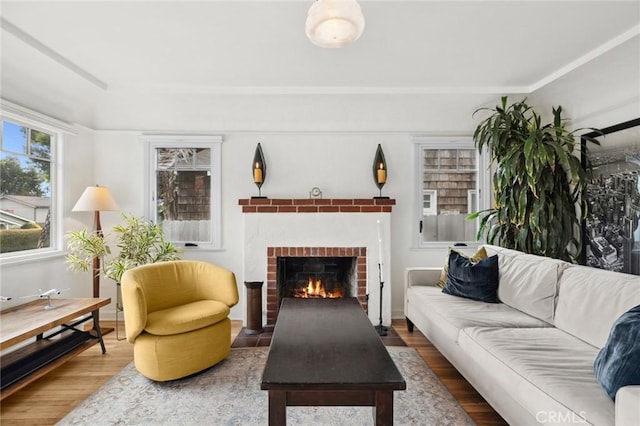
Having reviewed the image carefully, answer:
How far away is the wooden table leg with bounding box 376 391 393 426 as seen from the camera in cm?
147

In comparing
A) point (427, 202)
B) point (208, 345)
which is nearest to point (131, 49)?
point (208, 345)

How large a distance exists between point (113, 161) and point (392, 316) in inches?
148

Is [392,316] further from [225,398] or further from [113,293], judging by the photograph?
[113,293]

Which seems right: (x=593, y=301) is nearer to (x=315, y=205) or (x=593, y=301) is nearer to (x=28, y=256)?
(x=315, y=205)

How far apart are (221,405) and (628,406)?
2002 mm

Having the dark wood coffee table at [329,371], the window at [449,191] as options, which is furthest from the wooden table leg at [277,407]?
the window at [449,191]

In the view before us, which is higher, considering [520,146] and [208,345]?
[520,146]

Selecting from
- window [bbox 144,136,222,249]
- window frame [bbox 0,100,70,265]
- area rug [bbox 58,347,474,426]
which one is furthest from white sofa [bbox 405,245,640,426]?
window frame [bbox 0,100,70,265]

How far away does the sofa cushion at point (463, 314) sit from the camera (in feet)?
7.32

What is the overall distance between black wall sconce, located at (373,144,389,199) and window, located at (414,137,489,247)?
0.55 m

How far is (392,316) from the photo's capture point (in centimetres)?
387

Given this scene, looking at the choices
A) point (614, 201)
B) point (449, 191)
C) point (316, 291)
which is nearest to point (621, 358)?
point (614, 201)

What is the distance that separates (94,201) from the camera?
3.36m

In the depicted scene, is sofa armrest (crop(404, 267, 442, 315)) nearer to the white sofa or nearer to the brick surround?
the white sofa
